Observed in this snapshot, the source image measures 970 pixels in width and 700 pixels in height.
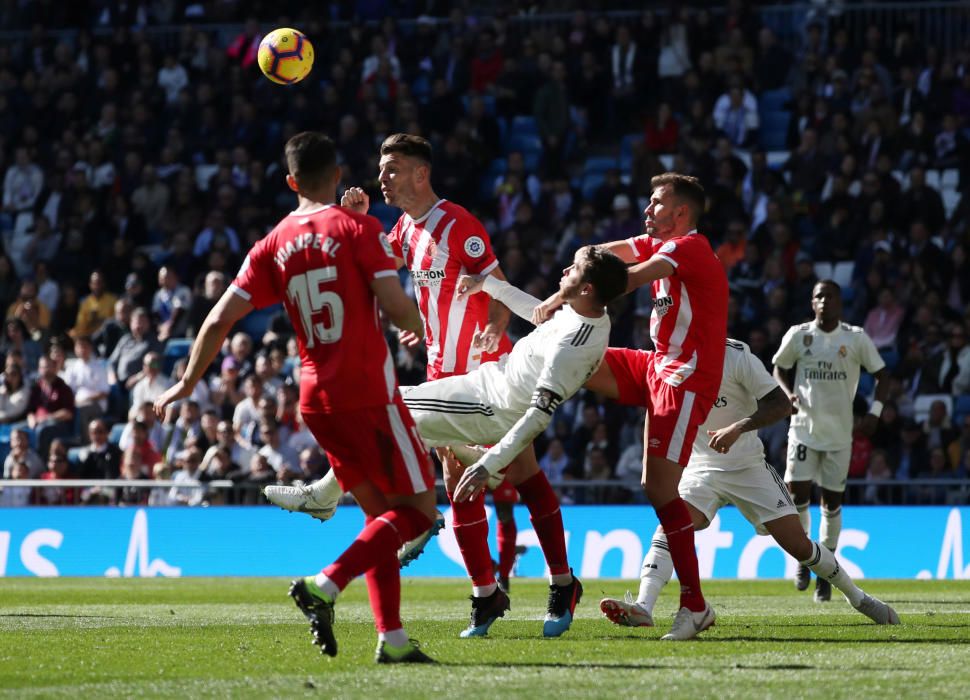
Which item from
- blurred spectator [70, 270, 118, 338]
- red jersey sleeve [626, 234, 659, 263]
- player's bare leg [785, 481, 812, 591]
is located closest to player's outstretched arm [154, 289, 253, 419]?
red jersey sleeve [626, 234, 659, 263]

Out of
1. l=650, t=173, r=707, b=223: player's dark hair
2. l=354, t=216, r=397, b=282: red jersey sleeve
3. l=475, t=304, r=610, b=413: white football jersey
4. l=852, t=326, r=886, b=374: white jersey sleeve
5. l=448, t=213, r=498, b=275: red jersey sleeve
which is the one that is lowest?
l=475, t=304, r=610, b=413: white football jersey

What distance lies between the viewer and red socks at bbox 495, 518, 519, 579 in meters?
11.6

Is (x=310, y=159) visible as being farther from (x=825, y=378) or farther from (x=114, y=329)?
(x=114, y=329)

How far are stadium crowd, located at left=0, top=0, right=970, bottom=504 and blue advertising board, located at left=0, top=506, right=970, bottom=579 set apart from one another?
0.54 meters

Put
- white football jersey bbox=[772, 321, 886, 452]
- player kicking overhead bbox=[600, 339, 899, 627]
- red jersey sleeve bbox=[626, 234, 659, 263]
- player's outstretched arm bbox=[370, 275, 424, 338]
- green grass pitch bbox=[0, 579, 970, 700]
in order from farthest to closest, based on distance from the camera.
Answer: white football jersey bbox=[772, 321, 886, 452], red jersey sleeve bbox=[626, 234, 659, 263], player kicking overhead bbox=[600, 339, 899, 627], player's outstretched arm bbox=[370, 275, 424, 338], green grass pitch bbox=[0, 579, 970, 700]

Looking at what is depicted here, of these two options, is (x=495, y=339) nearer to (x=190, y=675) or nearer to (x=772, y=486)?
(x=772, y=486)

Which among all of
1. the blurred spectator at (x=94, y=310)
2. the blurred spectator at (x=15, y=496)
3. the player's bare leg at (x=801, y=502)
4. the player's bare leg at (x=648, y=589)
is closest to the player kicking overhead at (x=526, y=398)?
the player's bare leg at (x=648, y=589)

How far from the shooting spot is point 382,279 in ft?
22.9

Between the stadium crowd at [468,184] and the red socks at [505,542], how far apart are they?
20.8 ft

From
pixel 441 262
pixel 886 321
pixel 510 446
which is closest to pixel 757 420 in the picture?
pixel 441 262

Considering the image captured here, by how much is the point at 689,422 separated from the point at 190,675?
3.22 m

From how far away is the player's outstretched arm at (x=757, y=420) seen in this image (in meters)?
9.09

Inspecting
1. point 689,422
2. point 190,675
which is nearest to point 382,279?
point 190,675

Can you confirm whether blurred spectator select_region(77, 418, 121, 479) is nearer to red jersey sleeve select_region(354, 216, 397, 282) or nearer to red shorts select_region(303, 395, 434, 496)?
red shorts select_region(303, 395, 434, 496)
